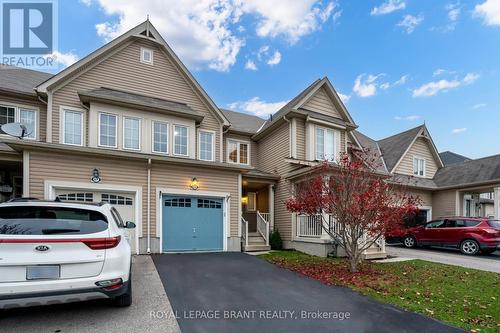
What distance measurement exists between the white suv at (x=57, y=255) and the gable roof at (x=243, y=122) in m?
11.3

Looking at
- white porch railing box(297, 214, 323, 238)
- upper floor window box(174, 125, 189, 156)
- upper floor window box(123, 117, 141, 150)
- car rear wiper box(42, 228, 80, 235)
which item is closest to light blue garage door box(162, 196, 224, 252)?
upper floor window box(174, 125, 189, 156)

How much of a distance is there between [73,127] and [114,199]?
3361 millimetres

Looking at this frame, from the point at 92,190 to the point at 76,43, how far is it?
9.51 meters

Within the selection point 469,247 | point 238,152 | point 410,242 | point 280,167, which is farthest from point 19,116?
point 469,247

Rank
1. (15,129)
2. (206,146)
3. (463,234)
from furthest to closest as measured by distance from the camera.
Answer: (206,146)
(463,234)
(15,129)

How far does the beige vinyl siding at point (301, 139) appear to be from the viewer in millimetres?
13617

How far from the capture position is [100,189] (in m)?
9.77

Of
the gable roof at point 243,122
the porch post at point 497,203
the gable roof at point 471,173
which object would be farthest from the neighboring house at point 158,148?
the gable roof at point 471,173

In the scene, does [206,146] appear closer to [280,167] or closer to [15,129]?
[280,167]

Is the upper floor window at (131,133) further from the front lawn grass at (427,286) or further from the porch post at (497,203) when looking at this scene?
the porch post at (497,203)

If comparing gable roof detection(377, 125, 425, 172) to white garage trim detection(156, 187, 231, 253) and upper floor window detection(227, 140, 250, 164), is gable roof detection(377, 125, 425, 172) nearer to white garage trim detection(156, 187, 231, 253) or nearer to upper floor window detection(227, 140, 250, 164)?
upper floor window detection(227, 140, 250, 164)

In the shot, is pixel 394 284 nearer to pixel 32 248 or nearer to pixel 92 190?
pixel 32 248

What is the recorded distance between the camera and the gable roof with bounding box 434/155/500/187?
53.4 ft

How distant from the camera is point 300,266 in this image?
29.2 feet
